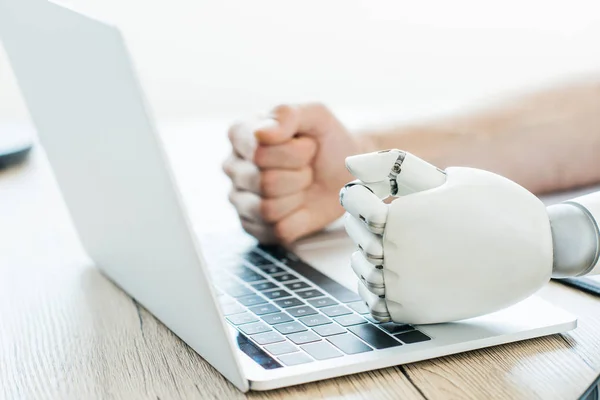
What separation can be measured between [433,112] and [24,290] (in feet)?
2.03

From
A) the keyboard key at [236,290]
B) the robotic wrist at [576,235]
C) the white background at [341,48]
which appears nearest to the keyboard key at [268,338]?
the keyboard key at [236,290]

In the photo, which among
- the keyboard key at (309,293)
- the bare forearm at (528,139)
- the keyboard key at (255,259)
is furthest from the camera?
the bare forearm at (528,139)

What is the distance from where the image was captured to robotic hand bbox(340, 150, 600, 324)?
1.82 feet

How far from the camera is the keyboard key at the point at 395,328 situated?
1.95 feet

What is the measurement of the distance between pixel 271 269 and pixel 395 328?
21 cm

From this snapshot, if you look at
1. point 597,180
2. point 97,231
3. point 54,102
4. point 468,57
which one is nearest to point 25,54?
point 54,102

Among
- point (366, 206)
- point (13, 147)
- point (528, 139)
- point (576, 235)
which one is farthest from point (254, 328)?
point (13, 147)

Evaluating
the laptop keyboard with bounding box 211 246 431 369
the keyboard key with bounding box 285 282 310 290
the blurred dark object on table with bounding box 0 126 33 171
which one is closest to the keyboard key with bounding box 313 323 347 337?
the laptop keyboard with bounding box 211 246 431 369

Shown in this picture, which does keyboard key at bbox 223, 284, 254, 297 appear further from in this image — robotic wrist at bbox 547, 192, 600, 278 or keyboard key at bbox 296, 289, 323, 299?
robotic wrist at bbox 547, 192, 600, 278

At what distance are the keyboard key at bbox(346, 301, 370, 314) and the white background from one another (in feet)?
4.86

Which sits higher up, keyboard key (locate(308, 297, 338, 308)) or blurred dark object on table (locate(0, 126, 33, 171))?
blurred dark object on table (locate(0, 126, 33, 171))

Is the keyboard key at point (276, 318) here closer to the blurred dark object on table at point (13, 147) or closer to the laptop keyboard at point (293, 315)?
the laptop keyboard at point (293, 315)

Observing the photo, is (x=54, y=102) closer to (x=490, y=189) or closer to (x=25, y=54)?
(x=25, y=54)

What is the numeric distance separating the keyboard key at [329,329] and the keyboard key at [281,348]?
0.10 feet
